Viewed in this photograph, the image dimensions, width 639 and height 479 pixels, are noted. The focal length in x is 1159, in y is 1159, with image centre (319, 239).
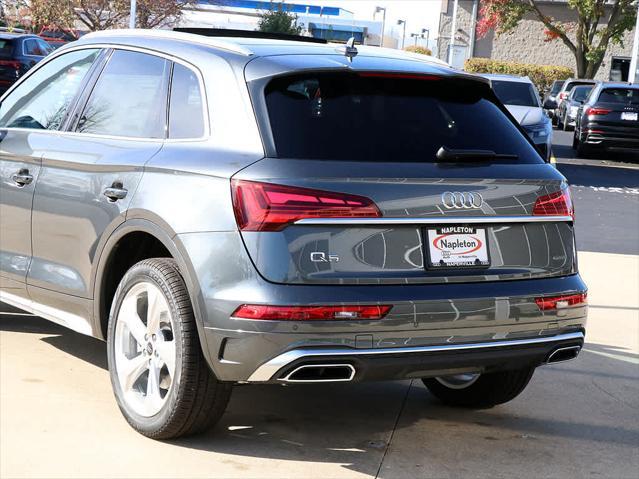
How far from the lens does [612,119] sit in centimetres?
2498

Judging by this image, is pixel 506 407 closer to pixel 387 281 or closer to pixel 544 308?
pixel 544 308

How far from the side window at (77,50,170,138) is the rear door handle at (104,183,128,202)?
0.28m

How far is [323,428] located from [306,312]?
3.76ft

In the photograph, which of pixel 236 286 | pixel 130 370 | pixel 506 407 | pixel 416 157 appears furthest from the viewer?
pixel 506 407

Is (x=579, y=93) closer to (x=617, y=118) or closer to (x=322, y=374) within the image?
(x=617, y=118)

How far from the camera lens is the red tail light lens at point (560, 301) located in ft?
16.1

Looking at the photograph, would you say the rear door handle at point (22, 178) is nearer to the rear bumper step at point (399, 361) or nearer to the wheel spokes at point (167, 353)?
the wheel spokes at point (167, 353)

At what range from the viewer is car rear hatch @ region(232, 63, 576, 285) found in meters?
4.49

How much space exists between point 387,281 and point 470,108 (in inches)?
42.6

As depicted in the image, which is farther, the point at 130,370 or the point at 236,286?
the point at 130,370

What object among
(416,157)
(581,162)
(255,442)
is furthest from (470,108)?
(581,162)

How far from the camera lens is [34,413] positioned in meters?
5.38

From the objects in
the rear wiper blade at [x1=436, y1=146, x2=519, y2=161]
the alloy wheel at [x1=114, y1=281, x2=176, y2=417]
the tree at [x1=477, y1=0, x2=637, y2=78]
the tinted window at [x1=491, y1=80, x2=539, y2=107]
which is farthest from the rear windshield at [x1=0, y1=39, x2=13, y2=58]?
the tree at [x1=477, y1=0, x2=637, y2=78]

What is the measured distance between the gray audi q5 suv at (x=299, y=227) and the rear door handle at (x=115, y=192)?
0.04 feet
